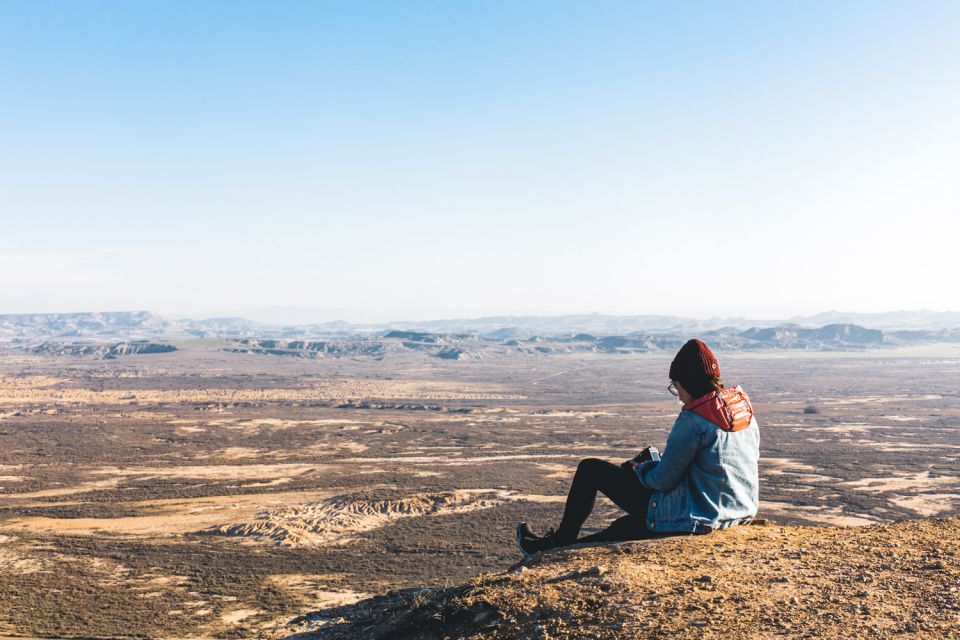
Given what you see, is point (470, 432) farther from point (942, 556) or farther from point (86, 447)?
point (942, 556)

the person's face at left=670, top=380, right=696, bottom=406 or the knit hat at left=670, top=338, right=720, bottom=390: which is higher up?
the knit hat at left=670, top=338, right=720, bottom=390

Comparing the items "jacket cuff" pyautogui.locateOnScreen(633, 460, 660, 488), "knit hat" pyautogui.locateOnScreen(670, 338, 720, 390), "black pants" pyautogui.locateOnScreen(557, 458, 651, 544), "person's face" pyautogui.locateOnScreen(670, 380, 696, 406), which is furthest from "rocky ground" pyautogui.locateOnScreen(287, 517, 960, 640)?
"knit hat" pyautogui.locateOnScreen(670, 338, 720, 390)

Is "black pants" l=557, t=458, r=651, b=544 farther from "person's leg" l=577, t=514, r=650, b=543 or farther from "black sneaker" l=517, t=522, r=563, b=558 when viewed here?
"black sneaker" l=517, t=522, r=563, b=558

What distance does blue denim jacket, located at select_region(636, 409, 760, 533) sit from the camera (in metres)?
5.06

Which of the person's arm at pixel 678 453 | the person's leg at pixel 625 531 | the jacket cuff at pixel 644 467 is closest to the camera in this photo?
the person's arm at pixel 678 453

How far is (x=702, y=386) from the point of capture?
517 cm

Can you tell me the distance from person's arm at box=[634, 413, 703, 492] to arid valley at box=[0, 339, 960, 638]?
1260 cm

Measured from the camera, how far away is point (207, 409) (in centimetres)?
6338

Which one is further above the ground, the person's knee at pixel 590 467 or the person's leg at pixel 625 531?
the person's knee at pixel 590 467

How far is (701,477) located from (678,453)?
37 centimetres

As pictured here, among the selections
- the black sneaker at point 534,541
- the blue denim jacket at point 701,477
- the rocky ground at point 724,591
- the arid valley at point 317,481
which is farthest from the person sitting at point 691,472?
the arid valley at point 317,481

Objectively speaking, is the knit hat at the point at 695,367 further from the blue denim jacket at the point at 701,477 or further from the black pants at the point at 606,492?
the black pants at the point at 606,492

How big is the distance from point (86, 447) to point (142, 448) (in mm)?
3570

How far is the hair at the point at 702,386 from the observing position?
516 cm
